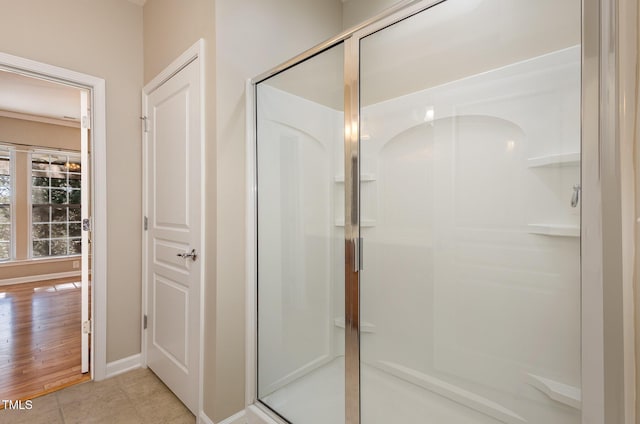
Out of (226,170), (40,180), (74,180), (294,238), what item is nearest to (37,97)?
(40,180)

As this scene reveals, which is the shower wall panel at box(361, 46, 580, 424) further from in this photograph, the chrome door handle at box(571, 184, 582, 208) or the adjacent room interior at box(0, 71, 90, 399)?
the adjacent room interior at box(0, 71, 90, 399)

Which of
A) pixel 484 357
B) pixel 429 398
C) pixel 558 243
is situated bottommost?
pixel 429 398

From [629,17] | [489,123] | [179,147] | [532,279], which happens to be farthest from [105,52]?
[532,279]

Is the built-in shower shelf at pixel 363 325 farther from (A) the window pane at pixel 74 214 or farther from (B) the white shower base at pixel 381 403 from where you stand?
(A) the window pane at pixel 74 214

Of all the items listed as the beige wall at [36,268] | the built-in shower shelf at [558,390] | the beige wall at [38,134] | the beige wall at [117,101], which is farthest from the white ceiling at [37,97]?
the built-in shower shelf at [558,390]

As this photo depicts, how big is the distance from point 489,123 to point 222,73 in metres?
1.34

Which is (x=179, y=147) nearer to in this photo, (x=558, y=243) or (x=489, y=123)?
(x=489, y=123)

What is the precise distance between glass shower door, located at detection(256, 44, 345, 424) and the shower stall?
11 millimetres

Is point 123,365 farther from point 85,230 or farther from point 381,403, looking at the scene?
point 381,403

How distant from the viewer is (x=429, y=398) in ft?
4.70

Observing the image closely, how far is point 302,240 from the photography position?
1709 mm

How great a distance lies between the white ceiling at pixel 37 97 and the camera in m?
3.47

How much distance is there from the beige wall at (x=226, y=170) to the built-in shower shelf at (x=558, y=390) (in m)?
1.41

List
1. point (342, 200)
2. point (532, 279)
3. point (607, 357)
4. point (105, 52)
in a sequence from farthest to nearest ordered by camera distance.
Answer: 1. point (105, 52)
2. point (342, 200)
3. point (532, 279)
4. point (607, 357)
